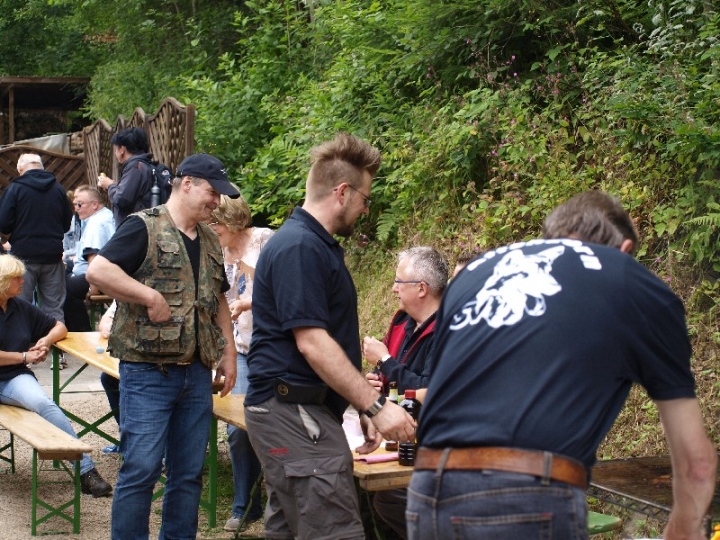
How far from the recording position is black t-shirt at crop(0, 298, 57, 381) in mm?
6863

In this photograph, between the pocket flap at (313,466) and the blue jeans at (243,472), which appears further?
the blue jeans at (243,472)

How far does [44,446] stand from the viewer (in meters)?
5.54

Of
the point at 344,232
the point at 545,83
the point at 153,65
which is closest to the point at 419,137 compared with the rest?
the point at 545,83

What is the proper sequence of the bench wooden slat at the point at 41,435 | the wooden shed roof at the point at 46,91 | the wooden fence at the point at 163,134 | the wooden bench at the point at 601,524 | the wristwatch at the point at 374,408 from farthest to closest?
the wooden shed roof at the point at 46,91 → the wooden fence at the point at 163,134 → the bench wooden slat at the point at 41,435 → the wooden bench at the point at 601,524 → the wristwatch at the point at 374,408

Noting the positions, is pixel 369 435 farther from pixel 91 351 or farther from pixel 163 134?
pixel 163 134

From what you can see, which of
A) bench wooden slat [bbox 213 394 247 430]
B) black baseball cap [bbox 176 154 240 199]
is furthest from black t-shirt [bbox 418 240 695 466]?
bench wooden slat [bbox 213 394 247 430]

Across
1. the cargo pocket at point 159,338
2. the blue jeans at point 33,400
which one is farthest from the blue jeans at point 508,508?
the blue jeans at point 33,400

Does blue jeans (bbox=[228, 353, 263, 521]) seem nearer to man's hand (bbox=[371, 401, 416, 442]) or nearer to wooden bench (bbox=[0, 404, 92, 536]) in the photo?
wooden bench (bbox=[0, 404, 92, 536])

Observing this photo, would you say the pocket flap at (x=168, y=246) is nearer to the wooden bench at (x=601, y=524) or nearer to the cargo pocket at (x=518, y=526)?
the wooden bench at (x=601, y=524)

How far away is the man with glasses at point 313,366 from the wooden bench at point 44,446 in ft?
6.57

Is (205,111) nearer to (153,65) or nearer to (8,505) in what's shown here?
(153,65)

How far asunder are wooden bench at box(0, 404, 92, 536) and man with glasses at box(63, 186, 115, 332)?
3.69 m

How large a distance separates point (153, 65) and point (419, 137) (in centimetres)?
947

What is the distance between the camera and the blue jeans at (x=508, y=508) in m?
2.35
